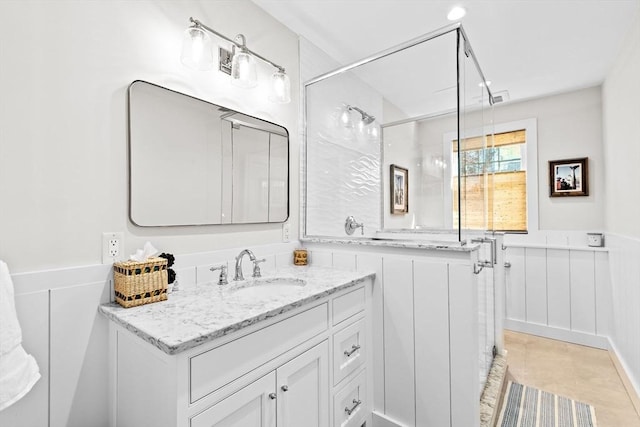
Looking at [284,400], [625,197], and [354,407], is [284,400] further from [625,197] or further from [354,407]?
[625,197]

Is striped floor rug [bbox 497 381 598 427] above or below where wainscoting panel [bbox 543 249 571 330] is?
below

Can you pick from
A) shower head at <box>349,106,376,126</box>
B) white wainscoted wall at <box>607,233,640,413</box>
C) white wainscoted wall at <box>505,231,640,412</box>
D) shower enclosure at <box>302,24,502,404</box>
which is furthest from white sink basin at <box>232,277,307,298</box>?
white wainscoted wall at <box>505,231,640,412</box>

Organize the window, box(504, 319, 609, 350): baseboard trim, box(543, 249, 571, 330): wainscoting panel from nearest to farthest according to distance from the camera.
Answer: box(504, 319, 609, 350): baseboard trim, box(543, 249, 571, 330): wainscoting panel, the window

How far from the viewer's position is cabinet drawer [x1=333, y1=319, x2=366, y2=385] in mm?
Answer: 1435

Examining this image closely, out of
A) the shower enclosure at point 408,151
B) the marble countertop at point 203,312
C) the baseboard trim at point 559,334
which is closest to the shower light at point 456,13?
the shower enclosure at point 408,151

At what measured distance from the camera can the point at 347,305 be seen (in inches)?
60.1

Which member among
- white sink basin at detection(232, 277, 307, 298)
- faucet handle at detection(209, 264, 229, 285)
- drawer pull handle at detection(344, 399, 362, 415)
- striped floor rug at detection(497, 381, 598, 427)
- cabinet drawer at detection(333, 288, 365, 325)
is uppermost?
faucet handle at detection(209, 264, 229, 285)

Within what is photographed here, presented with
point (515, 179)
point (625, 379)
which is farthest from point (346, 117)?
point (625, 379)

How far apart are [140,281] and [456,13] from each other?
2277 mm

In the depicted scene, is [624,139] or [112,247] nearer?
[112,247]

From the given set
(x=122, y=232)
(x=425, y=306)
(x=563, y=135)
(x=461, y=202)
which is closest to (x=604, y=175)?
(x=563, y=135)

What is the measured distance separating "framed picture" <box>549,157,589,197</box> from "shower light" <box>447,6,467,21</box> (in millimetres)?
2065

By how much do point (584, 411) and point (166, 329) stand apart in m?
2.42

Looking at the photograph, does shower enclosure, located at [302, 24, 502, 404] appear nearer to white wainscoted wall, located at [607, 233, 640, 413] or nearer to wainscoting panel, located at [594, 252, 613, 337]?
white wainscoted wall, located at [607, 233, 640, 413]
